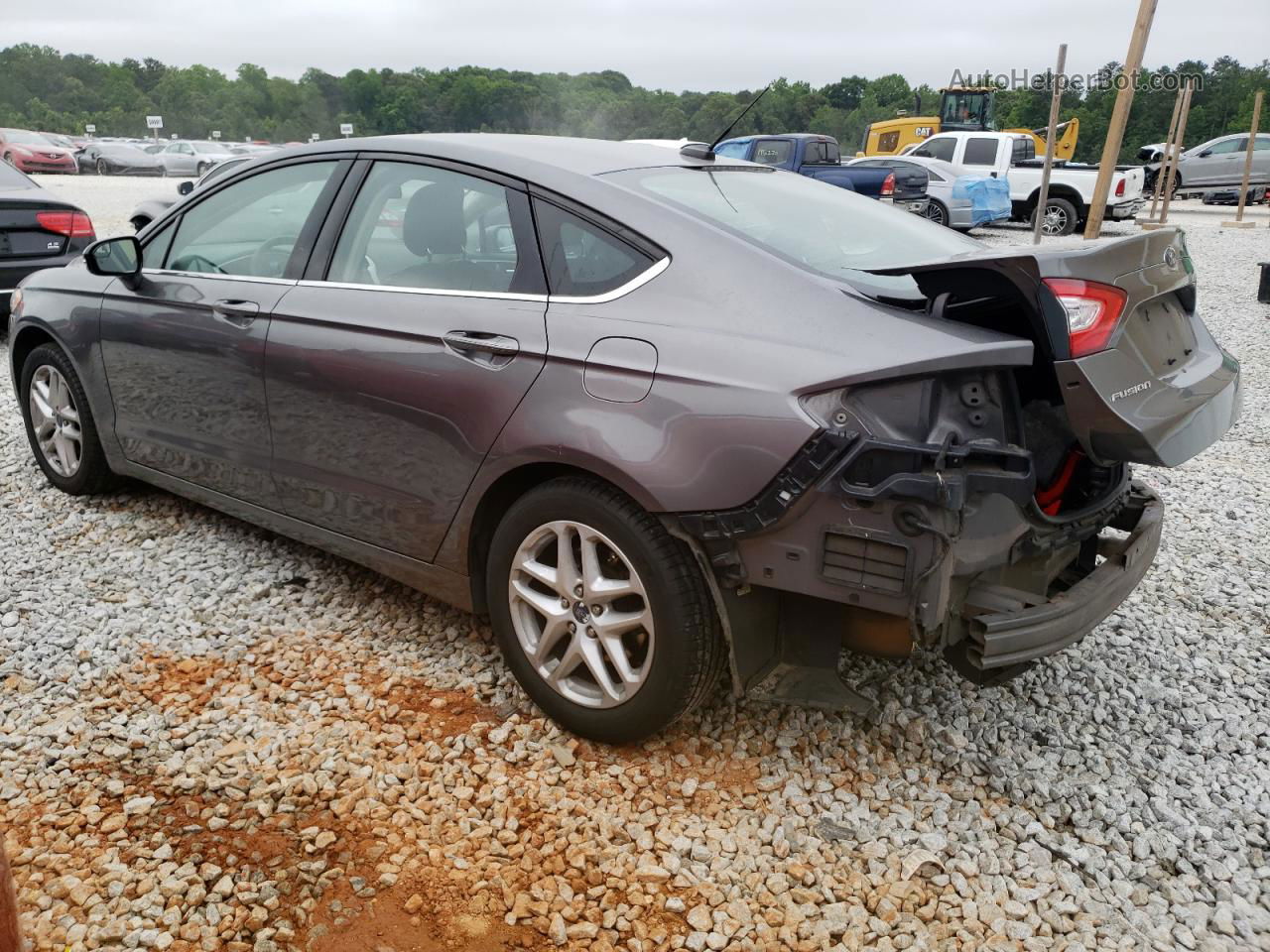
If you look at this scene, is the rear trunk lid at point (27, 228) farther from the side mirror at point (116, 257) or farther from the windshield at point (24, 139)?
the windshield at point (24, 139)

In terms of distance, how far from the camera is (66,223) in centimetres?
774

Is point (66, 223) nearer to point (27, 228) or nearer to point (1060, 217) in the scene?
point (27, 228)

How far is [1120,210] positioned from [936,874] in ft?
63.3

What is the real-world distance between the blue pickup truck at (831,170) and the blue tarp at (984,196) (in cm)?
82

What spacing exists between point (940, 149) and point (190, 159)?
2706 centimetres

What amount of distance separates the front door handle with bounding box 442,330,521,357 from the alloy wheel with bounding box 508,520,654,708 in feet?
1.56

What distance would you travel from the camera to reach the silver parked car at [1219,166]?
24.6 m

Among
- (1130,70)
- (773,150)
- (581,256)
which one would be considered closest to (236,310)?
(581,256)

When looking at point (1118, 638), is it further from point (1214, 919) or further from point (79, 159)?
point (79, 159)

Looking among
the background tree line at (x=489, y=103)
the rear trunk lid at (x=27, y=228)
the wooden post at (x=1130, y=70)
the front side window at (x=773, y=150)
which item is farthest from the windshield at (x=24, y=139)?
the wooden post at (x=1130, y=70)

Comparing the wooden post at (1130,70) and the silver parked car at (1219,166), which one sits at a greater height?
the wooden post at (1130,70)

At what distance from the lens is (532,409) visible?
2.66 meters

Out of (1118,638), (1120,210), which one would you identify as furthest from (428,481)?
(1120,210)

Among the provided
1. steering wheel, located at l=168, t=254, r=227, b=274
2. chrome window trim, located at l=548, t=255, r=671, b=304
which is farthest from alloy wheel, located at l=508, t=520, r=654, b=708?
steering wheel, located at l=168, t=254, r=227, b=274
